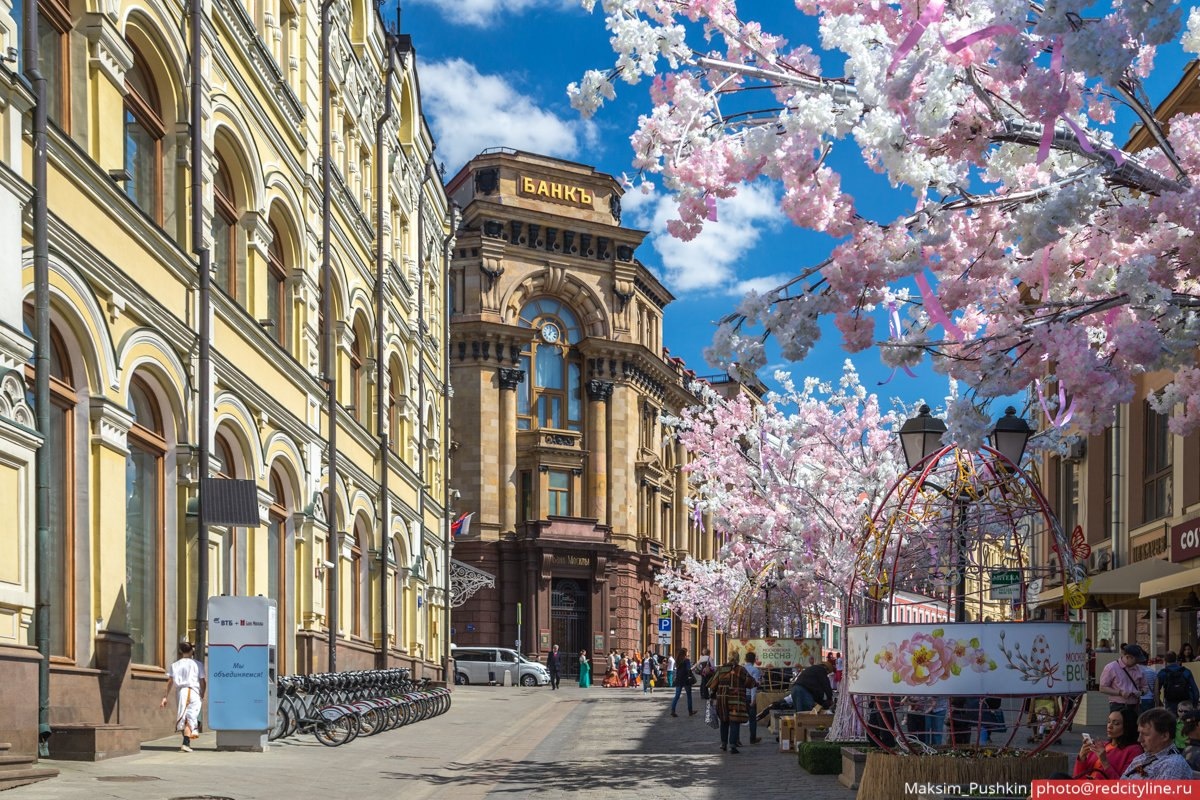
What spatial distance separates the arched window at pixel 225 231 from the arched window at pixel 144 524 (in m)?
3.53

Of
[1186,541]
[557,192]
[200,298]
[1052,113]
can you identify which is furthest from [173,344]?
[557,192]

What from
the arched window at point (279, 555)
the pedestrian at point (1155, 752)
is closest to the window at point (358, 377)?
the arched window at point (279, 555)

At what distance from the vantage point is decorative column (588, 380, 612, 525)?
2906 inches

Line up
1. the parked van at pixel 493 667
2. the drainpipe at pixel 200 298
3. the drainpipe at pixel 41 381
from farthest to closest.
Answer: the parked van at pixel 493 667, the drainpipe at pixel 200 298, the drainpipe at pixel 41 381

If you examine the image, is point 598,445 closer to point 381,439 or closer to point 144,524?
point 381,439

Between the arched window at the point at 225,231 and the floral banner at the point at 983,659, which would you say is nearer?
the floral banner at the point at 983,659

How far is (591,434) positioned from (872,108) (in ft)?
208

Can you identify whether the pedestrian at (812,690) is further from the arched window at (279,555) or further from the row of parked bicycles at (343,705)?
the arched window at (279,555)

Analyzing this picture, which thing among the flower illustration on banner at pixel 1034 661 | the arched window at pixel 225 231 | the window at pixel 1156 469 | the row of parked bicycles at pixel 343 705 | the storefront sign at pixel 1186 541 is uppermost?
the arched window at pixel 225 231

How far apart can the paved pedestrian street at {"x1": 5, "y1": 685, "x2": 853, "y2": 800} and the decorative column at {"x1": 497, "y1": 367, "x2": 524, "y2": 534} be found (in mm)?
42691

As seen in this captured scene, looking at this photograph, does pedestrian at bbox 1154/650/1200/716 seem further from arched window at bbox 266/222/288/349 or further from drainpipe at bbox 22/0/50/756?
arched window at bbox 266/222/288/349

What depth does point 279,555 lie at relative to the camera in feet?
90.4

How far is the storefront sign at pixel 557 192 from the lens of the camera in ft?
241

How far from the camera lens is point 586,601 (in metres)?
72.6
